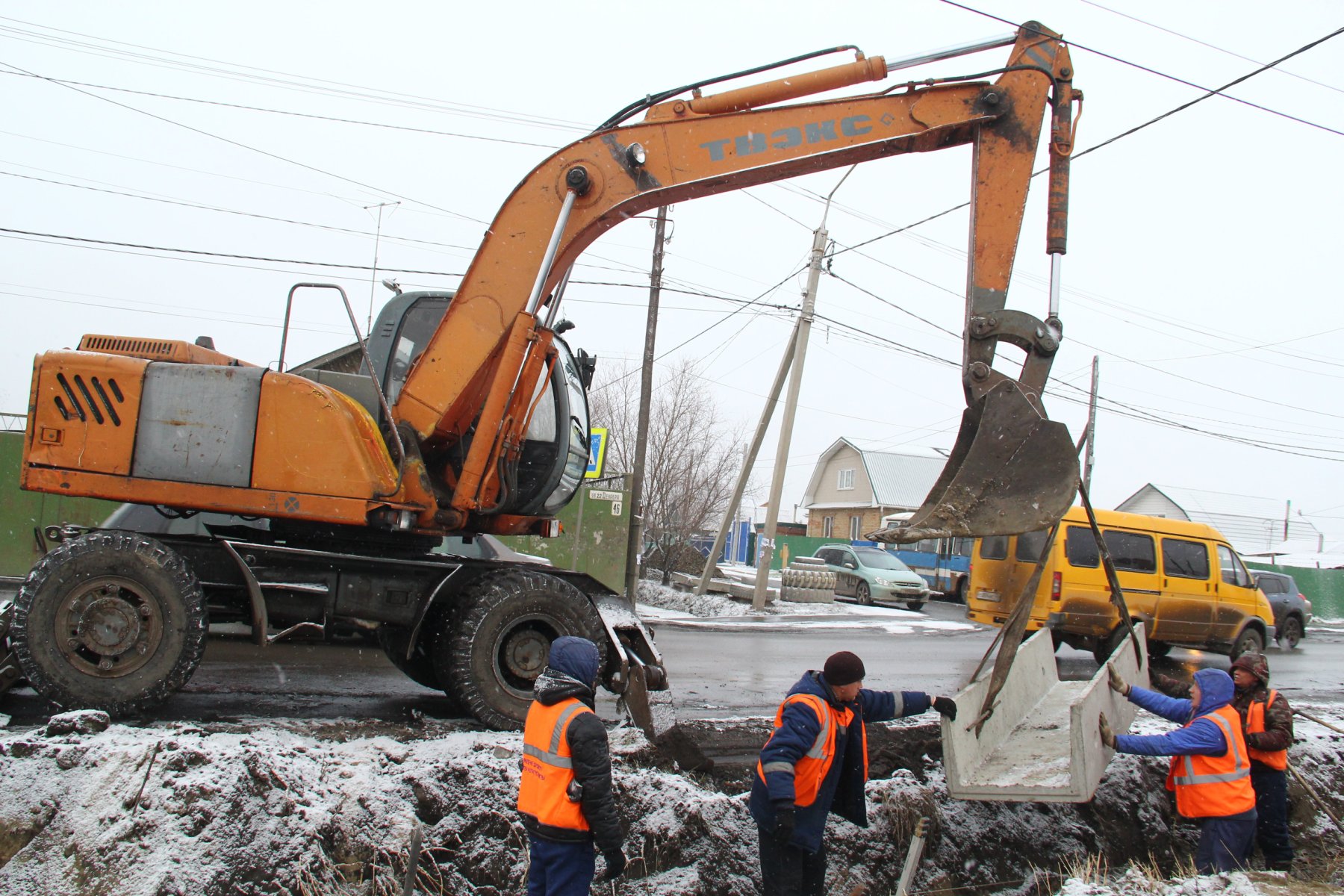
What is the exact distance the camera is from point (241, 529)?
6.29 m

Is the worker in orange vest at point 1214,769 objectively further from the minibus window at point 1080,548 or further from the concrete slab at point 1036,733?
the minibus window at point 1080,548

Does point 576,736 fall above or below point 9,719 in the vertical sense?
above

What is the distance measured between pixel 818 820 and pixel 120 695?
12.6ft

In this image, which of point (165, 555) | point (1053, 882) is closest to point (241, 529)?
point (165, 555)

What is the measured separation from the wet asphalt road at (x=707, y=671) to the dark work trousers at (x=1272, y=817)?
11.4ft

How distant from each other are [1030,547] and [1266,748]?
6140 mm

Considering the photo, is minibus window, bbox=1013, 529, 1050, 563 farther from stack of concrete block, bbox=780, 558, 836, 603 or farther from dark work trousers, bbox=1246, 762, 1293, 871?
stack of concrete block, bbox=780, 558, 836, 603

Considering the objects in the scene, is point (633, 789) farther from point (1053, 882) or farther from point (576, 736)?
point (1053, 882)

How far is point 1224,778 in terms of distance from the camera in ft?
16.7

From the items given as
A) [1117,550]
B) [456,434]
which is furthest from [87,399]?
[1117,550]

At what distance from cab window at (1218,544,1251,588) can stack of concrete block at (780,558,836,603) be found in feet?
30.6

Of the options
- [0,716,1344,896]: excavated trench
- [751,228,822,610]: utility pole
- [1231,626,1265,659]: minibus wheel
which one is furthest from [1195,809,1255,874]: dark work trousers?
[751,228,822,610]: utility pole

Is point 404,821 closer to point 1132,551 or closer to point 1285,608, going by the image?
point 1132,551

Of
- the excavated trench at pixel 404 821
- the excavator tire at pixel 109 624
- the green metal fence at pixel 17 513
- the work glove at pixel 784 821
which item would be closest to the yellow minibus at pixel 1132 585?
A: the excavated trench at pixel 404 821
